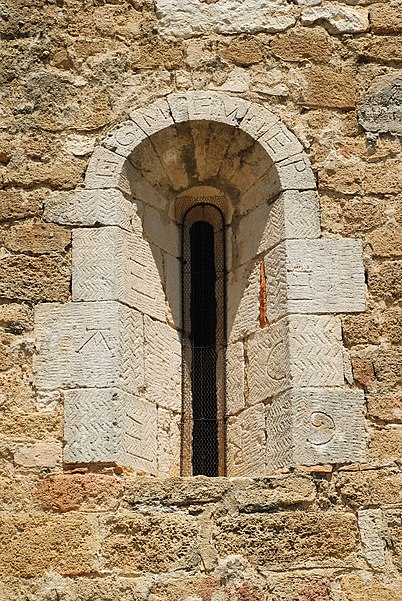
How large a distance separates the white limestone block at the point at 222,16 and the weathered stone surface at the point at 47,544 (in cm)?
282

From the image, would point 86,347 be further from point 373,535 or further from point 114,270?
point 373,535

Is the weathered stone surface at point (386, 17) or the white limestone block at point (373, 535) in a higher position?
the weathered stone surface at point (386, 17)

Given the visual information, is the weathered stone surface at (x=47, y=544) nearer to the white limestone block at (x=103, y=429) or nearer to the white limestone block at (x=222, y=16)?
the white limestone block at (x=103, y=429)

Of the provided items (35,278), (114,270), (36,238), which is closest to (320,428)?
(114,270)

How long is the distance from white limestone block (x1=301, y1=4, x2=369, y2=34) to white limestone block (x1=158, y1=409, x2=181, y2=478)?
7.72 ft

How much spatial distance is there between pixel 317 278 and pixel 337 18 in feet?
5.23

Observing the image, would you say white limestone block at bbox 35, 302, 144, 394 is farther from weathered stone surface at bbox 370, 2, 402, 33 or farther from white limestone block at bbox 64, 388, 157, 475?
weathered stone surface at bbox 370, 2, 402, 33

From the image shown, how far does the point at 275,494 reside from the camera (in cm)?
636

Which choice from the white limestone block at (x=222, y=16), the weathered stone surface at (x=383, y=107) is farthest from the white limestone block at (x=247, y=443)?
the white limestone block at (x=222, y=16)

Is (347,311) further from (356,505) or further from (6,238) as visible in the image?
(6,238)

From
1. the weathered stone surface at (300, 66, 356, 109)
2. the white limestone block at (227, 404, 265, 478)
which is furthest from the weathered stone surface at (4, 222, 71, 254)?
the weathered stone surface at (300, 66, 356, 109)

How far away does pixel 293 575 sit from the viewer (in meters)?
6.19

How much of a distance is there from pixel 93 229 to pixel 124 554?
172 cm

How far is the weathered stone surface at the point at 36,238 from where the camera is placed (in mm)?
6848
